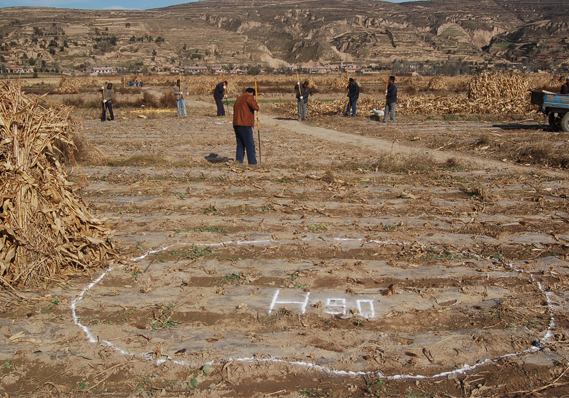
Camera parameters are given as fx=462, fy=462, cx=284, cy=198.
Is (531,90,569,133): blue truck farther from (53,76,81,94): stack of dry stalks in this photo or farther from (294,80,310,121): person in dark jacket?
(53,76,81,94): stack of dry stalks

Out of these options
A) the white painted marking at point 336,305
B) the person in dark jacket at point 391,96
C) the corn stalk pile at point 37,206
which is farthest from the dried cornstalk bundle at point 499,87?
the corn stalk pile at point 37,206

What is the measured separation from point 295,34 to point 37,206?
533 feet

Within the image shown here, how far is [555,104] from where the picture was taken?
15711 mm

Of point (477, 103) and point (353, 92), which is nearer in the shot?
point (353, 92)

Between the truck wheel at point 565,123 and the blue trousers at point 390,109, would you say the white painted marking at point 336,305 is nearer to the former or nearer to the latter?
the truck wheel at point 565,123

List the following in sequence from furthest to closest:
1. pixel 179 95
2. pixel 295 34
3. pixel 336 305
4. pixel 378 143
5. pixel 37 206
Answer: pixel 295 34, pixel 179 95, pixel 378 143, pixel 37 206, pixel 336 305

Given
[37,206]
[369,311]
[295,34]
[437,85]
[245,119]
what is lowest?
[369,311]

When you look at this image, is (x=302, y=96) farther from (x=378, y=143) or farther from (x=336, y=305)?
(x=336, y=305)

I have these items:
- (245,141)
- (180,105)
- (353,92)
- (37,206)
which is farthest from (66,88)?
(37,206)

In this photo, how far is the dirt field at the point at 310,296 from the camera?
383cm

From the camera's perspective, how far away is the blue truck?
→ 612 inches

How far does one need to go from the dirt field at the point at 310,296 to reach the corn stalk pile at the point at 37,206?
29cm

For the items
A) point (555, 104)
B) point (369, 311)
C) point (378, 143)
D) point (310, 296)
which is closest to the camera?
point (369, 311)

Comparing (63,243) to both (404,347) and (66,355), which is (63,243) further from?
(404,347)
